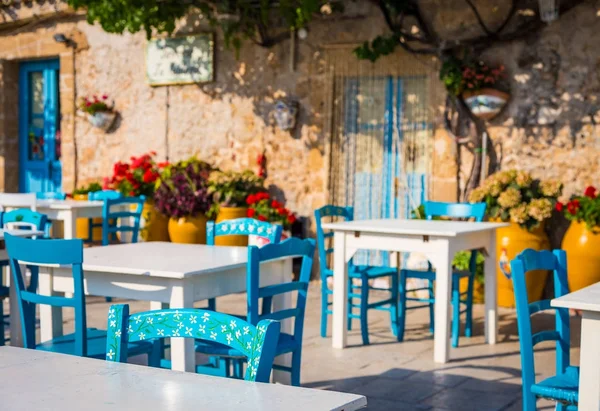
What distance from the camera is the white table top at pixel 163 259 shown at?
3748 millimetres

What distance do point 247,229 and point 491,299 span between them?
2.21 m

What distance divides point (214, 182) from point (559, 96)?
3518 mm

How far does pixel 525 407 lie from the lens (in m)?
3.14

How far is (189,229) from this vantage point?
30.0ft

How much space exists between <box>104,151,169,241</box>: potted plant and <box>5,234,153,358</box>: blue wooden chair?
581 centimetres

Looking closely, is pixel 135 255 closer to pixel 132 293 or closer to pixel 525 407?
pixel 132 293

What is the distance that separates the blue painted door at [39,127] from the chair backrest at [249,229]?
698 centimetres

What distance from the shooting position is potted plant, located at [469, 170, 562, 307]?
7438 mm

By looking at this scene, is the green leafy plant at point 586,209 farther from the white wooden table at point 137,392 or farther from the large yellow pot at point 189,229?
the white wooden table at point 137,392

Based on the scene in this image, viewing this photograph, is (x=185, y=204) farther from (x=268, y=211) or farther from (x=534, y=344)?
(x=534, y=344)

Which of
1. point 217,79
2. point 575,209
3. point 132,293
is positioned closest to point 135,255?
point 132,293

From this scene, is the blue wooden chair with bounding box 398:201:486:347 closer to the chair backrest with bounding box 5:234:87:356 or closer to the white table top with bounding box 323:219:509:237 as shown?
the white table top with bounding box 323:219:509:237

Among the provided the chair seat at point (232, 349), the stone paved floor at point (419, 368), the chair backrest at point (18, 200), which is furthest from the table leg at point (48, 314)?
the chair backrest at point (18, 200)

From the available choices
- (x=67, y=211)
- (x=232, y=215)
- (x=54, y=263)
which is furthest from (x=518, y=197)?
(x=54, y=263)
